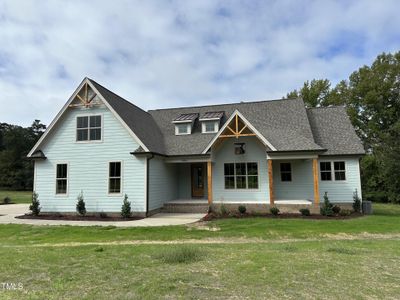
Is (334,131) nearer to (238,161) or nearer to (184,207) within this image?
(238,161)

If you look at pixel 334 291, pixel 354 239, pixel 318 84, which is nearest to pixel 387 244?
pixel 354 239

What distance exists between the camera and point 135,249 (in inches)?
318

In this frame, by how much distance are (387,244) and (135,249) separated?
285 inches

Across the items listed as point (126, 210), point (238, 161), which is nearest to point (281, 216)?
point (238, 161)

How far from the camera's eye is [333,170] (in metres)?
17.0

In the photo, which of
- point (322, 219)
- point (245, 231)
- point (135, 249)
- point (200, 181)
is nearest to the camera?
point (135, 249)

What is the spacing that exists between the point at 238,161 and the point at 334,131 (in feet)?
21.3

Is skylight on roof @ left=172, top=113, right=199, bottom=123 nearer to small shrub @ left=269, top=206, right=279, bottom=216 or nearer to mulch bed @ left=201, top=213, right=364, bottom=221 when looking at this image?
mulch bed @ left=201, top=213, right=364, bottom=221

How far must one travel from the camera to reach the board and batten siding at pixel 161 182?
15.8 meters

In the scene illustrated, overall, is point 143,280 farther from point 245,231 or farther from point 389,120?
point 389,120

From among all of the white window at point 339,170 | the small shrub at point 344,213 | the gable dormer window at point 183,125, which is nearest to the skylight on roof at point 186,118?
the gable dormer window at point 183,125

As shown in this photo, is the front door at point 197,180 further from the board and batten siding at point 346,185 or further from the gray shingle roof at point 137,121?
the board and batten siding at point 346,185

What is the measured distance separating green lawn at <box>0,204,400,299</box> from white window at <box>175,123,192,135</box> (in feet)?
32.7

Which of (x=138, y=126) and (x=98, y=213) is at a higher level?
(x=138, y=126)
